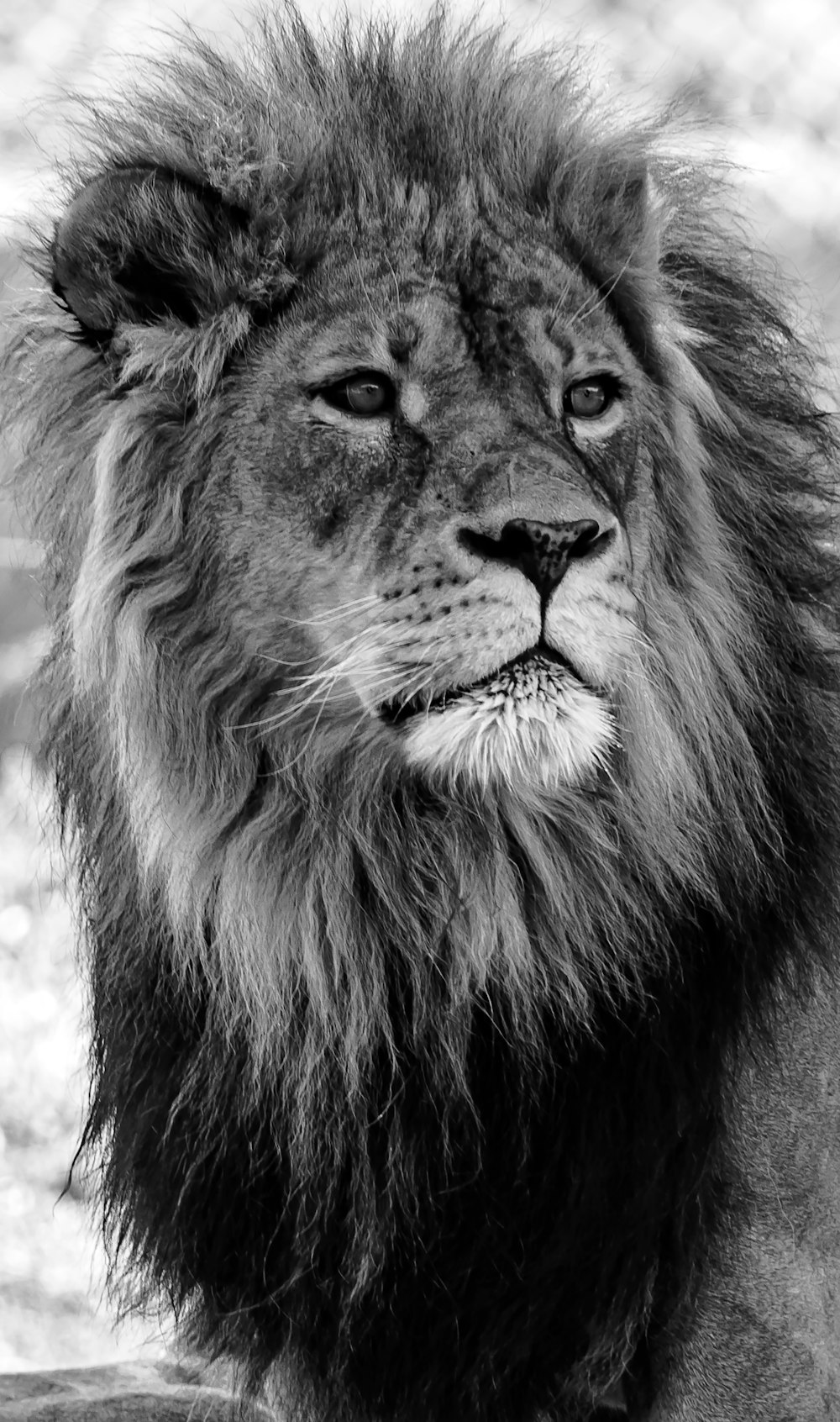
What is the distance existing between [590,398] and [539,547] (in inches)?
13.5

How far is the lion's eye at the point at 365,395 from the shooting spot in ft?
5.86

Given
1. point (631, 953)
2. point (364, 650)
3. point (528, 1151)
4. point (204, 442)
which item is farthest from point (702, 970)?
point (204, 442)

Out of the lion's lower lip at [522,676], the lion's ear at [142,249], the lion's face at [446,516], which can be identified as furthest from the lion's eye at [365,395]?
the lion's lower lip at [522,676]

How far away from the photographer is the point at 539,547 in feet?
5.30

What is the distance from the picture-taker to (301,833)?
A: 1.90 m

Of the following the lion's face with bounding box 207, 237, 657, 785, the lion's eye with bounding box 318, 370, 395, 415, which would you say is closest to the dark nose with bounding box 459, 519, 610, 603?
the lion's face with bounding box 207, 237, 657, 785

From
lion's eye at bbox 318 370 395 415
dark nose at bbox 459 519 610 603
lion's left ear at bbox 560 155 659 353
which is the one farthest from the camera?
lion's left ear at bbox 560 155 659 353

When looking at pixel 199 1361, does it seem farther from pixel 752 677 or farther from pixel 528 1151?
pixel 752 677

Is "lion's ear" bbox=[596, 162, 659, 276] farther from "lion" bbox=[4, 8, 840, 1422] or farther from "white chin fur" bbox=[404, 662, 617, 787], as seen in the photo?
"white chin fur" bbox=[404, 662, 617, 787]

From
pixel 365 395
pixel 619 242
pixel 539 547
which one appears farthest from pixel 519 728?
pixel 619 242

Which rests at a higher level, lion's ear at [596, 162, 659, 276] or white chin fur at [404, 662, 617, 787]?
lion's ear at [596, 162, 659, 276]

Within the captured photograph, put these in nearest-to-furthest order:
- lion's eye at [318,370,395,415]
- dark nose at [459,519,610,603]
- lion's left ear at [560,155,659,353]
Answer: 1. dark nose at [459,519,610,603]
2. lion's eye at [318,370,395,415]
3. lion's left ear at [560,155,659,353]

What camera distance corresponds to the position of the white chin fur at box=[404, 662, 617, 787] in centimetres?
164

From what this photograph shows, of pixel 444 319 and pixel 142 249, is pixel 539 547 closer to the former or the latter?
pixel 444 319
